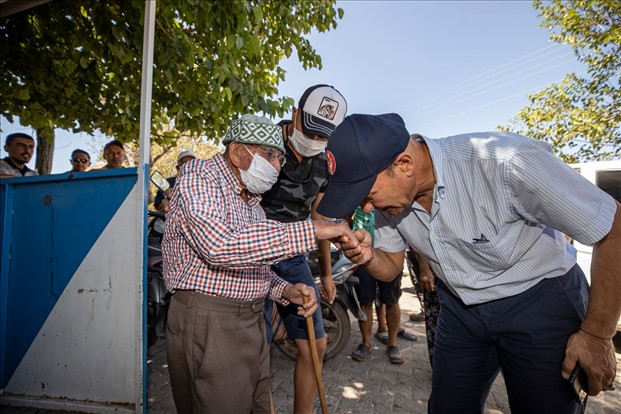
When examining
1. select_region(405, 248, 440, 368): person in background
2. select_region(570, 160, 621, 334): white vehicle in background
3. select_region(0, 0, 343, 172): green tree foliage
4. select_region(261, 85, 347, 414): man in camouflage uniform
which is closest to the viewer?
select_region(261, 85, 347, 414): man in camouflage uniform

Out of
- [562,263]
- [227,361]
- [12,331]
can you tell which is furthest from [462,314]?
[12,331]

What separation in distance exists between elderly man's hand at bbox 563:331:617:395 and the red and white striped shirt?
1154 millimetres

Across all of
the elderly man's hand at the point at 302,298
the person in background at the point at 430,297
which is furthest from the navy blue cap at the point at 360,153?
the person in background at the point at 430,297

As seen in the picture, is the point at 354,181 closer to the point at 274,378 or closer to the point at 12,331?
the point at 274,378

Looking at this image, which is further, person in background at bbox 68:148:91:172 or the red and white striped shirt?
person in background at bbox 68:148:91:172

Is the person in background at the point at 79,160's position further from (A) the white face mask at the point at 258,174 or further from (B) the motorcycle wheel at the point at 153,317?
(A) the white face mask at the point at 258,174

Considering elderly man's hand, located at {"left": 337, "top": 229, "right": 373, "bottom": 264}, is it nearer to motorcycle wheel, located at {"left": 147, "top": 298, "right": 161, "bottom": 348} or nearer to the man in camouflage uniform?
the man in camouflage uniform

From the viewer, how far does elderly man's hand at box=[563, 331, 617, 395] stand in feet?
4.56

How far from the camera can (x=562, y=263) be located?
1593 millimetres

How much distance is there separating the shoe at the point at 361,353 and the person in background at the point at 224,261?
8.14ft

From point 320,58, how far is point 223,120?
1.79m

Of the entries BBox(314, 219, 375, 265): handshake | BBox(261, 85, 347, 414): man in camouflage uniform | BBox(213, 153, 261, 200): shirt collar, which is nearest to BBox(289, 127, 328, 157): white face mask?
A: BBox(261, 85, 347, 414): man in camouflage uniform

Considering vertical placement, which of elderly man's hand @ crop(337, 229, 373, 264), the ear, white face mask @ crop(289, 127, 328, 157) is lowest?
elderly man's hand @ crop(337, 229, 373, 264)

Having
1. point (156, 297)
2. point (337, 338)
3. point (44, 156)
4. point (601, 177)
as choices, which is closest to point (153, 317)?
point (156, 297)
